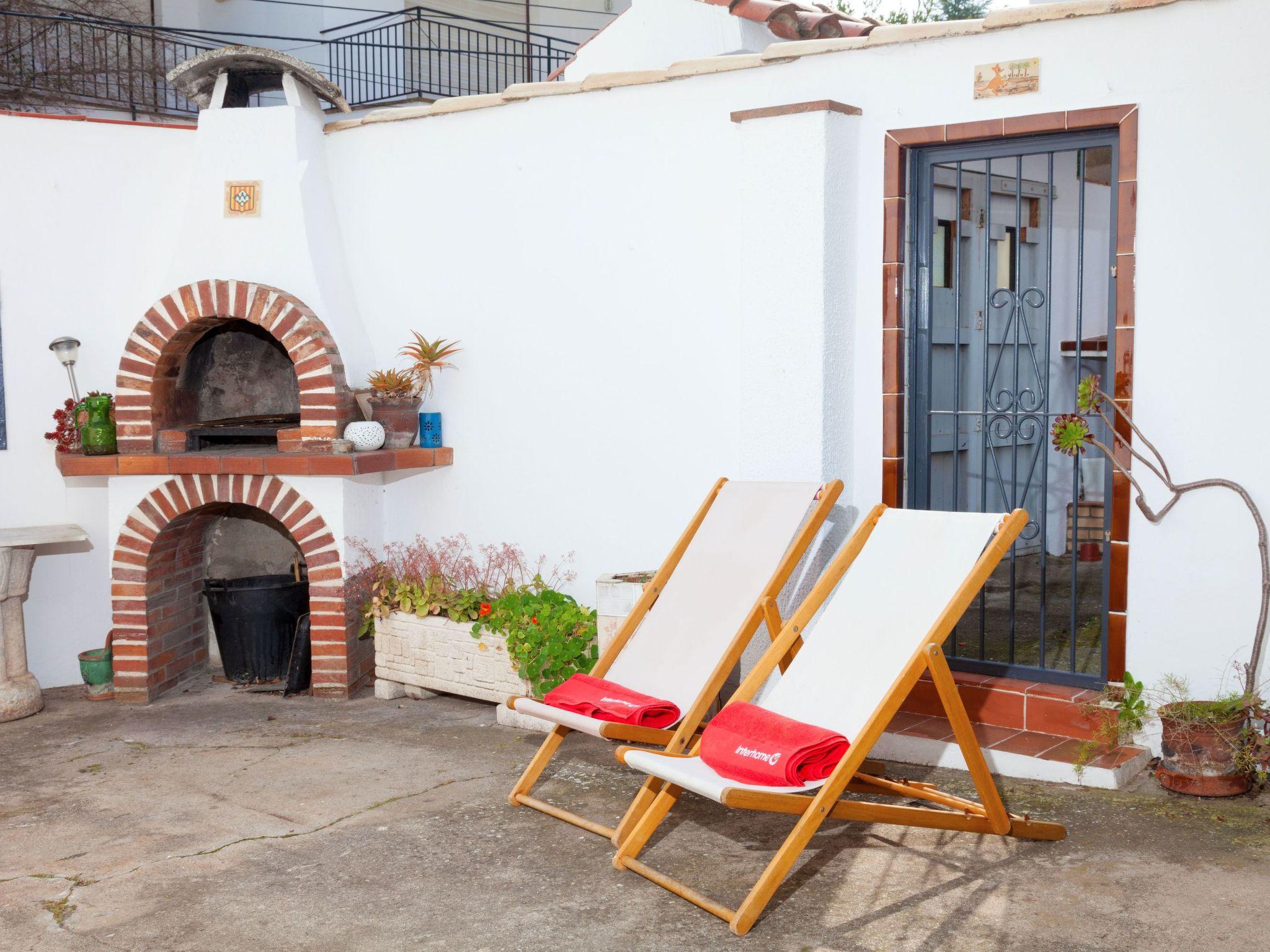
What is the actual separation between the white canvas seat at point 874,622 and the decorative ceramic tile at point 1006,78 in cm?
192

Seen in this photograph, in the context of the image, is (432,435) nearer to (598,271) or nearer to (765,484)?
(598,271)

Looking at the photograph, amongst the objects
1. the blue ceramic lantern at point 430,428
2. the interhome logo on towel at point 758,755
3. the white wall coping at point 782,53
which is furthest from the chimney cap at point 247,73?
the interhome logo on towel at point 758,755

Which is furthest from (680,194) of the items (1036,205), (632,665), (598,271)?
(1036,205)

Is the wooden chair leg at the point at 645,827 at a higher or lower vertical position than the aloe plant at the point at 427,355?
lower

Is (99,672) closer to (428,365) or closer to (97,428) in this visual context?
(97,428)

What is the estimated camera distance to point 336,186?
680 centimetres

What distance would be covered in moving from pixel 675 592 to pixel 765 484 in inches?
22.3

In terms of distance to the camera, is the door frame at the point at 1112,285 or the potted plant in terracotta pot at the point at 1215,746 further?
the door frame at the point at 1112,285

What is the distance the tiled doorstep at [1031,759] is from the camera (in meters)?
4.48

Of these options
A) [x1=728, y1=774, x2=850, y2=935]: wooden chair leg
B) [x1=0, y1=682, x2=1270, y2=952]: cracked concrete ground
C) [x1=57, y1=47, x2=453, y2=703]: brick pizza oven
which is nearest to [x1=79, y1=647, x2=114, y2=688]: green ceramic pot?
[x1=57, y1=47, x2=453, y2=703]: brick pizza oven

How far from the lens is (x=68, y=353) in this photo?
6609 mm

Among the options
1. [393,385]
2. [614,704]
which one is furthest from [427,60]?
[614,704]

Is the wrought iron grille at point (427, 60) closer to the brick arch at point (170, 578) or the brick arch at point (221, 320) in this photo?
the brick arch at point (221, 320)

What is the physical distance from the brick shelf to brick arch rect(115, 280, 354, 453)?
161 mm
